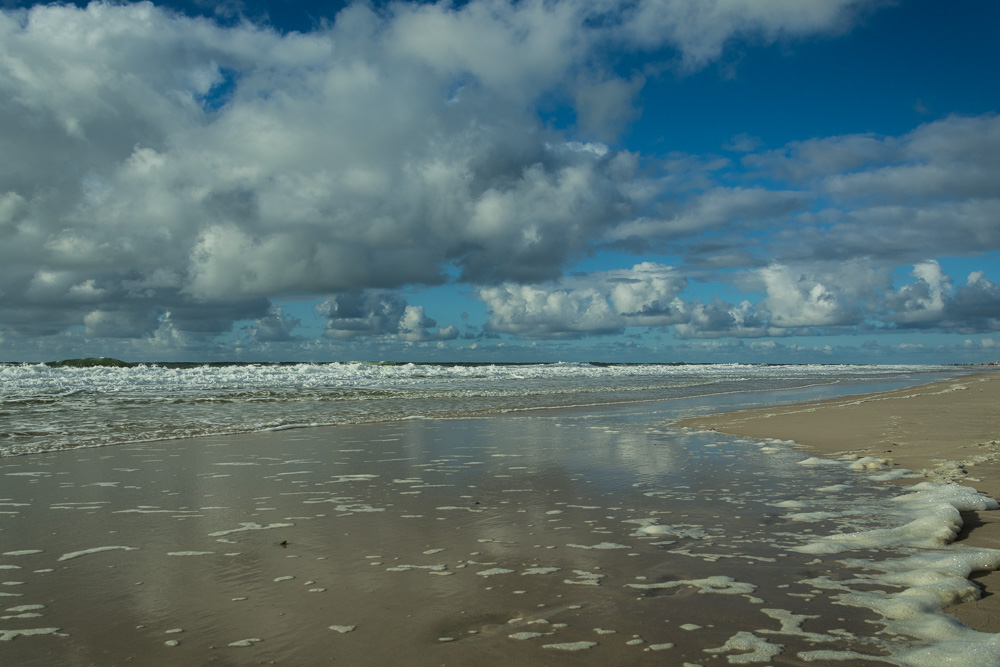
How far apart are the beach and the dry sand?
0.23 feet

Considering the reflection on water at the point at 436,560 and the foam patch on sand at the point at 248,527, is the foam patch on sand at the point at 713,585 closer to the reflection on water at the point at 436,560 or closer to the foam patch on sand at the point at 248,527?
the reflection on water at the point at 436,560

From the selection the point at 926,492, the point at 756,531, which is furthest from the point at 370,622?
the point at 926,492

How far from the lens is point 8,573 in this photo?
4.41 m

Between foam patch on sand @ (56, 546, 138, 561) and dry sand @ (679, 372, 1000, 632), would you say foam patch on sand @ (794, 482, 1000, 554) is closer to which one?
dry sand @ (679, 372, 1000, 632)

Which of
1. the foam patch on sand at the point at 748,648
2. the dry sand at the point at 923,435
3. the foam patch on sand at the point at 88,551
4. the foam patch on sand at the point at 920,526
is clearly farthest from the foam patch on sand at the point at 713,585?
the foam patch on sand at the point at 88,551

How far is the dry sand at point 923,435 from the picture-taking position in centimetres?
475

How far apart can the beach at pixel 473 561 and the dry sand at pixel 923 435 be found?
0.23ft

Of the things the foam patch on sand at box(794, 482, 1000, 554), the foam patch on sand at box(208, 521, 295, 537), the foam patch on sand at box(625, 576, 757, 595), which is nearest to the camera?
the foam patch on sand at box(625, 576, 757, 595)

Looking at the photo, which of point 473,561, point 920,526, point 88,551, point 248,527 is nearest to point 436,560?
point 473,561

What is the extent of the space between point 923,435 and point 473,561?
9.86 metres

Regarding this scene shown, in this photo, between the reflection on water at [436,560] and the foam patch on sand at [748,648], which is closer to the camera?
the foam patch on sand at [748,648]

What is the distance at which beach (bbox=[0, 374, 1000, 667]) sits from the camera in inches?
124

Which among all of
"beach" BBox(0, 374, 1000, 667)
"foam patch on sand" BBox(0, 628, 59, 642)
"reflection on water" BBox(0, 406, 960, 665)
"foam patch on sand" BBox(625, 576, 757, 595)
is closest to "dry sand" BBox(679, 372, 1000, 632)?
"beach" BBox(0, 374, 1000, 667)

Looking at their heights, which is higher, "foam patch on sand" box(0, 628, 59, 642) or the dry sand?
"foam patch on sand" box(0, 628, 59, 642)
